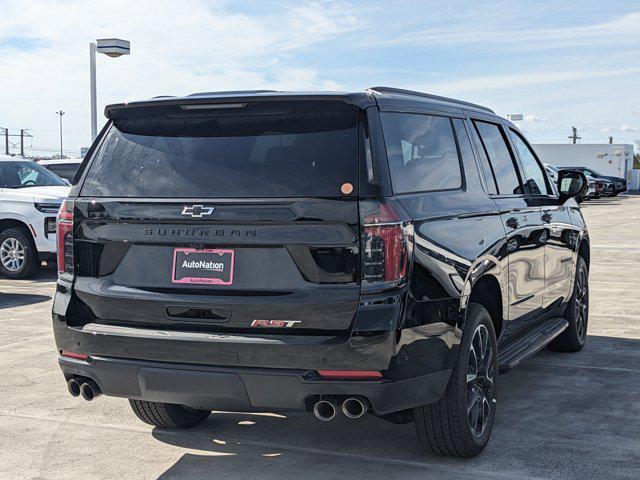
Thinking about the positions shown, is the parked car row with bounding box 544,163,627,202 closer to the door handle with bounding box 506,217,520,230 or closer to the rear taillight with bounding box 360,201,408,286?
the door handle with bounding box 506,217,520,230

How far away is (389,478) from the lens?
4816 millimetres

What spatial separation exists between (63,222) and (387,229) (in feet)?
5.70

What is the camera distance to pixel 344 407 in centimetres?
435

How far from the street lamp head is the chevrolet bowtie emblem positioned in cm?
1839

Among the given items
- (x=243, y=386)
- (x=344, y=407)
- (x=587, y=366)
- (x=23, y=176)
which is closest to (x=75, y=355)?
(x=243, y=386)

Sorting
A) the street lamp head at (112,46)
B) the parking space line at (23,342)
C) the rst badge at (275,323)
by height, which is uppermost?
the street lamp head at (112,46)

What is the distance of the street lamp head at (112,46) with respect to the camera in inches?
862

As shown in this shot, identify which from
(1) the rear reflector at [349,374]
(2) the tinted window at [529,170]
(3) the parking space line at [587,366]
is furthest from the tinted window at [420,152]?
(3) the parking space line at [587,366]

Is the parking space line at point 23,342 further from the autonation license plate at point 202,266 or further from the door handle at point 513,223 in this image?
the door handle at point 513,223

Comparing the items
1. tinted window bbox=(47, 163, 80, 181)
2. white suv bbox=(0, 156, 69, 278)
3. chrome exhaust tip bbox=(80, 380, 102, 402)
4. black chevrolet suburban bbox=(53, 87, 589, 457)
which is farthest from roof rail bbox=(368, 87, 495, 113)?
tinted window bbox=(47, 163, 80, 181)

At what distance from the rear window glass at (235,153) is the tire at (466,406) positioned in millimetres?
1193

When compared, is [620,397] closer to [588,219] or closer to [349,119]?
[349,119]

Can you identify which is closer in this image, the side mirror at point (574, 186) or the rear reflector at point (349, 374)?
the rear reflector at point (349, 374)

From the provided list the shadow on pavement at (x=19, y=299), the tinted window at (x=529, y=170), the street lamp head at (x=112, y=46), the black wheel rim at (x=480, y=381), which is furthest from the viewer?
the street lamp head at (x=112, y=46)
